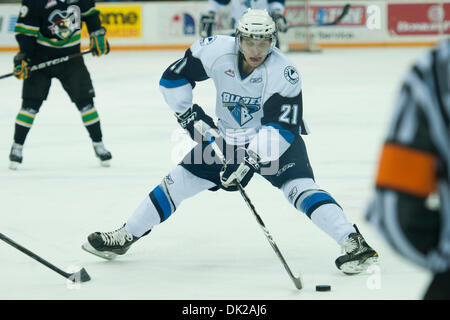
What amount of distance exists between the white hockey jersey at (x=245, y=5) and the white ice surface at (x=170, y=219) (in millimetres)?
1004

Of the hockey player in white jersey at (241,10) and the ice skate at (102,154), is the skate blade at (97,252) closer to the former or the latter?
the ice skate at (102,154)

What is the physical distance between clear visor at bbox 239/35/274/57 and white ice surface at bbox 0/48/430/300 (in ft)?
2.61

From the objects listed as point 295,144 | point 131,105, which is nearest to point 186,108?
point 295,144

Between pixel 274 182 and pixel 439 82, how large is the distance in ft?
6.57

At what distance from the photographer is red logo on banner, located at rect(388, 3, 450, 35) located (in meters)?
13.8

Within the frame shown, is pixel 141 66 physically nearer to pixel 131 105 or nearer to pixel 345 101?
pixel 131 105

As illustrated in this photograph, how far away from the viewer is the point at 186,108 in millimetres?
3332

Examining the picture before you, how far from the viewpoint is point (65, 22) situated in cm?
521

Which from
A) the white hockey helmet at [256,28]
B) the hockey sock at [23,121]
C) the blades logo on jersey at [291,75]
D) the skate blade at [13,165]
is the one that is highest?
the white hockey helmet at [256,28]

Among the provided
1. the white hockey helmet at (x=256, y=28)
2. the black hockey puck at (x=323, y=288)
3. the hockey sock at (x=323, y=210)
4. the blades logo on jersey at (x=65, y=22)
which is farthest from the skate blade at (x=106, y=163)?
the black hockey puck at (x=323, y=288)

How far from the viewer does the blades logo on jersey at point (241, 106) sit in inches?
130

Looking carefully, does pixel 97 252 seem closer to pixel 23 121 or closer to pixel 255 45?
pixel 255 45

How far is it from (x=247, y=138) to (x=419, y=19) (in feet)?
36.5

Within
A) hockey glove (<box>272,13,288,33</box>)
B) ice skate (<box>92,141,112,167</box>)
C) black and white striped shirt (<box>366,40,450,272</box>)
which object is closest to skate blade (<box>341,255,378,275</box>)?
black and white striped shirt (<box>366,40,450,272</box>)
